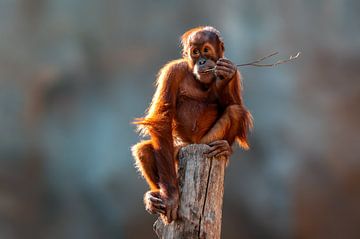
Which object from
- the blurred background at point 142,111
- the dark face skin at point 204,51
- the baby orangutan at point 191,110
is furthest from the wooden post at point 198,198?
the blurred background at point 142,111

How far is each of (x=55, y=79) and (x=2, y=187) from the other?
1.41 meters

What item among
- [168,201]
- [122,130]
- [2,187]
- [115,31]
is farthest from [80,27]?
[168,201]

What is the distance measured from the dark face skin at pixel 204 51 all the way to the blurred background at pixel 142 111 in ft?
11.6

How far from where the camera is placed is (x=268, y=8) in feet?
25.7

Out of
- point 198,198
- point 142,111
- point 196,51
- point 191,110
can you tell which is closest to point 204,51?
point 196,51

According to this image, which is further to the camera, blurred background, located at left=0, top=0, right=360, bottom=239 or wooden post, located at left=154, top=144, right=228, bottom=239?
blurred background, located at left=0, top=0, right=360, bottom=239

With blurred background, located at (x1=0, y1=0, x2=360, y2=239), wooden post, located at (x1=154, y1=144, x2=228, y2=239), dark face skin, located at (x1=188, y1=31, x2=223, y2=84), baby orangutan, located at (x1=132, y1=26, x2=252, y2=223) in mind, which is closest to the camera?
wooden post, located at (x1=154, y1=144, x2=228, y2=239)

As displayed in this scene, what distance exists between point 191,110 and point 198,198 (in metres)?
0.94

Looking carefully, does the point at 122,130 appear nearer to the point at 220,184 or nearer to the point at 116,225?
the point at 116,225

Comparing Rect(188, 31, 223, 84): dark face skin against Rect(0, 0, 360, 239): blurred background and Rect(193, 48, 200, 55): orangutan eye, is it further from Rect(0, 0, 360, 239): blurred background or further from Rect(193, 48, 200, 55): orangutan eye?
Rect(0, 0, 360, 239): blurred background

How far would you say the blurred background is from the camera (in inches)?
296

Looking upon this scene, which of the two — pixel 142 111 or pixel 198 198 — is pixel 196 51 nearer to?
pixel 198 198

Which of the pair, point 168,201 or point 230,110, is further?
point 230,110

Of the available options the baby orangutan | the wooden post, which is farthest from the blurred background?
the wooden post
